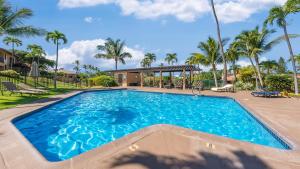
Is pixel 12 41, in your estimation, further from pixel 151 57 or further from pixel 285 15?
pixel 285 15

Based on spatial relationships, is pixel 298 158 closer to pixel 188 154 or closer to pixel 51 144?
pixel 188 154

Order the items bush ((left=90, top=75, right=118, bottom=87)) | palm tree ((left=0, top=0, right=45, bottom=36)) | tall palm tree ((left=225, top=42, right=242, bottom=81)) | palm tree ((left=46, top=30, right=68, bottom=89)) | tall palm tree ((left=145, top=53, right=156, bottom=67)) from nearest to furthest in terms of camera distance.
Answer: palm tree ((left=0, top=0, right=45, bottom=36))
palm tree ((left=46, top=30, right=68, bottom=89))
tall palm tree ((left=225, top=42, right=242, bottom=81))
bush ((left=90, top=75, right=118, bottom=87))
tall palm tree ((left=145, top=53, right=156, bottom=67))

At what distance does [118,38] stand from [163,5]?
934 inches

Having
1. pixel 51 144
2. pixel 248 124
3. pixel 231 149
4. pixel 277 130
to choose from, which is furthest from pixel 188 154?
pixel 248 124

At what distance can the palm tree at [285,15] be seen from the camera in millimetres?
18264

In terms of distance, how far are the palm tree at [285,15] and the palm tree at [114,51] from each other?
2799cm

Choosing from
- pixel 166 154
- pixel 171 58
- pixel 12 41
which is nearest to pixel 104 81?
pixel 12 41

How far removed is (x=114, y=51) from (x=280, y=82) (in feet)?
100

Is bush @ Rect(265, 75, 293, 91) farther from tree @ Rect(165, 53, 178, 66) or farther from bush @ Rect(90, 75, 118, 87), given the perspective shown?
tree @ Rect(165, 53, 178, 66)

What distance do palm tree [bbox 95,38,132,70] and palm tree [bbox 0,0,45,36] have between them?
25.9 metres

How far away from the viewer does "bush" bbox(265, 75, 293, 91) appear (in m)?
21.8

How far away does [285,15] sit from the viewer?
19.0 meters

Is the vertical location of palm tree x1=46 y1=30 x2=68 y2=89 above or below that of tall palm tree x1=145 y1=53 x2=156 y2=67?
below

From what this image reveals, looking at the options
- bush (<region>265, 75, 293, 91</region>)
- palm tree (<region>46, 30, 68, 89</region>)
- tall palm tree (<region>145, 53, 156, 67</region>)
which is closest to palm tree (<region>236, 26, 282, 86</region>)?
bush (<region>265, 75, 293, 91</region>)
